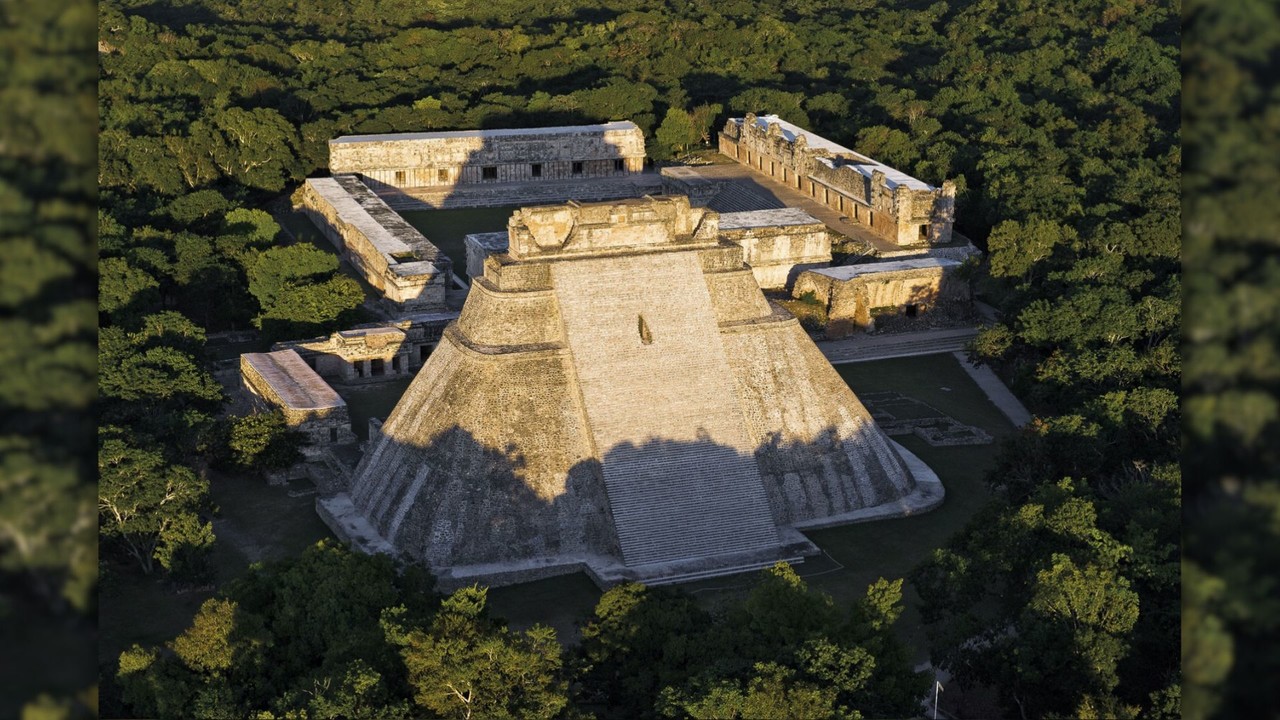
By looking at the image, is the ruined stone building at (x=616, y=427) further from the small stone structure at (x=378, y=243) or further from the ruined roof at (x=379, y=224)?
the ruined roof at (x=379, y=224)

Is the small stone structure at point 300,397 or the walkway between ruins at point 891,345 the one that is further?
the walkway between ruins at point 891,345

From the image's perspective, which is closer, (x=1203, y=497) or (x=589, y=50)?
(x=1203, y=497)

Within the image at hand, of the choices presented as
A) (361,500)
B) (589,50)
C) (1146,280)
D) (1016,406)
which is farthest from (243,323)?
(589,50)

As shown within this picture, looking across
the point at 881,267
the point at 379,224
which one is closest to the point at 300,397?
the point at 379,224


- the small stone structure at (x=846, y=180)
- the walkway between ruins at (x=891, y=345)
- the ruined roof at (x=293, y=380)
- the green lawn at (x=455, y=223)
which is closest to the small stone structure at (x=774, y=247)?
the small stone structure at (x=846, y=180)

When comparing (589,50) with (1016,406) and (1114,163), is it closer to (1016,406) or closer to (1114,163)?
(1114,163)

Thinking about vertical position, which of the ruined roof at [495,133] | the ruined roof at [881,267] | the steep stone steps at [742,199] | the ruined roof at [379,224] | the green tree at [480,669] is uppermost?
the ruined roof at [495,133]

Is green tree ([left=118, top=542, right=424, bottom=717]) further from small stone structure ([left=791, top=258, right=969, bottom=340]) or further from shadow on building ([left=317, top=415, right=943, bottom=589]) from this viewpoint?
small stone structure ([left=791, top=258, right=969, bottom=340])
